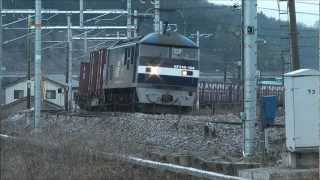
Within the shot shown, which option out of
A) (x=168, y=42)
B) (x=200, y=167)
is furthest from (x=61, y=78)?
(x=200, y=167)

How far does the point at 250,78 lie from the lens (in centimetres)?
1364

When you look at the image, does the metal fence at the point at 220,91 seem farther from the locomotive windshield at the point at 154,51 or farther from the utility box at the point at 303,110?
the utility box at the point at 303,110

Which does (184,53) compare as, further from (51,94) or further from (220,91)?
(51,94)

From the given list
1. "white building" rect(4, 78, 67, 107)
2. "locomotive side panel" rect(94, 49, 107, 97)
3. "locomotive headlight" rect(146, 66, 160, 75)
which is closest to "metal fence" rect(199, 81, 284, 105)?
"locomotive side panel" rect(94, 49, 107, 97)

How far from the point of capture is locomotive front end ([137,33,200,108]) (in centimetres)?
2578

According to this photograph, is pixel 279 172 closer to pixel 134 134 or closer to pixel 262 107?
pixel 262 107

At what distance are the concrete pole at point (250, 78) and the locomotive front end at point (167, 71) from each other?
39.6 ft

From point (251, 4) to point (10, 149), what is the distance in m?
6.14

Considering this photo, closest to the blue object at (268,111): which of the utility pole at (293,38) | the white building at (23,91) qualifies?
the utility pole at (293,38)

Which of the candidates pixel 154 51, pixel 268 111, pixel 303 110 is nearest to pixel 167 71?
pixel 154 51

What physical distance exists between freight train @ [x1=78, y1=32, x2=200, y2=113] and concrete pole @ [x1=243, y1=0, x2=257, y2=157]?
12077mm

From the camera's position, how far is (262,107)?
15570 millimetres

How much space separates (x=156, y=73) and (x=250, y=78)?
12500mm

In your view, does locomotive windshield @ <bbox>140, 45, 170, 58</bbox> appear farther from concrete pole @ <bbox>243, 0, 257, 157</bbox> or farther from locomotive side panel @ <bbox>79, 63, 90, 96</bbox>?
concrete pole @ <bbox>243, 0, 257, 157</bbox>
